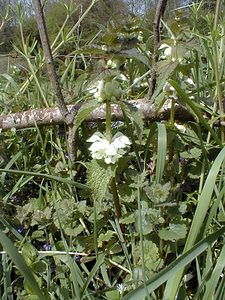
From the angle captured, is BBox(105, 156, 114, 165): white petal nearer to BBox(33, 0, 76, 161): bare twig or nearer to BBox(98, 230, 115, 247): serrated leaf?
BBox(98, 230, 115, 247): serrated leaf

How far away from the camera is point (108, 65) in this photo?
0.81m

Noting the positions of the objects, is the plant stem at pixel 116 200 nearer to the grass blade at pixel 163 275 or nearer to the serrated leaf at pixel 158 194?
the serrated leaf at pixel 158 194

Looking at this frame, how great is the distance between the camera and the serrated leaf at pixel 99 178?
0.81 meters

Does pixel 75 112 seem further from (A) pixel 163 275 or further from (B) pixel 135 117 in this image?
(A) pixel 163 275

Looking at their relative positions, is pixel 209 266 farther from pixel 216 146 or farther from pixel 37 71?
pixel 37 71

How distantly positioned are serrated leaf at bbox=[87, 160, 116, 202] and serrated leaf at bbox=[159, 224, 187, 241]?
0.12 metres

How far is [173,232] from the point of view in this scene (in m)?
0.78

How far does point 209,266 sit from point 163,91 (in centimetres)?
38

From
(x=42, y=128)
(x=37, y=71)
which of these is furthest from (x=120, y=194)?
(x=37, y=71)

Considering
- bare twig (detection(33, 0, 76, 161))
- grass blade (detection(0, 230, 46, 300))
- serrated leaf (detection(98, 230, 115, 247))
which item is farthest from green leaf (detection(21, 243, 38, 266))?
bare twig (detection(33, 0, 76, 161))

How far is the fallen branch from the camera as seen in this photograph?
1101mm

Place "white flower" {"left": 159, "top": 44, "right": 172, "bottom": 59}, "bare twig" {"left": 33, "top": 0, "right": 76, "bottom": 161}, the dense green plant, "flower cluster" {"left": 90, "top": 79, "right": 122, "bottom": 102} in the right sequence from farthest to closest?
"bare twig" {"left": 33, "top": 0, "right": 76, "bottom": 161} < "white flower" {"left": 159, "top": 44, "right": 172, "bottom": 59} < "flower cluster" {"left": 90, "top": 79, "right": 122, "bottom": 102} < the dense green plant

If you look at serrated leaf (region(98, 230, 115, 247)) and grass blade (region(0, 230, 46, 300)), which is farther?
serrated leaf (region(98, 230, 115, 247))

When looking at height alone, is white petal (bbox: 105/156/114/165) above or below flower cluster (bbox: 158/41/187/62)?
below
